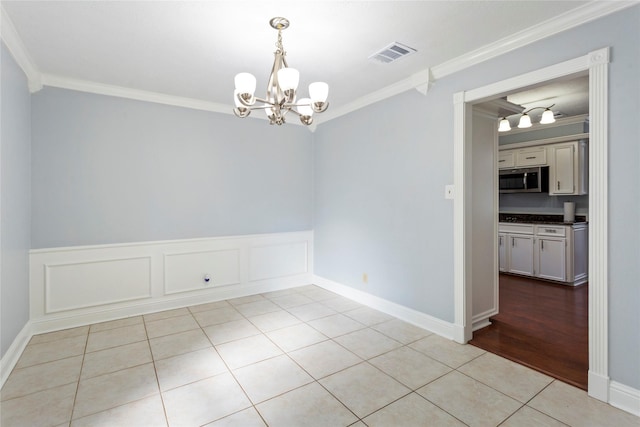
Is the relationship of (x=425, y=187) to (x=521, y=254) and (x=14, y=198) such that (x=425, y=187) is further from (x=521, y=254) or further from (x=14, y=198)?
(x=14, y=198)

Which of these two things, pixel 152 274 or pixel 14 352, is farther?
pixel 152 274

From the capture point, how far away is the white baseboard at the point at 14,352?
7.72 ft

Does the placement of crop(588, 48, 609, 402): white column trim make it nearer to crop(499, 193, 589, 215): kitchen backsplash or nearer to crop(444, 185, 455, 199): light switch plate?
crop(444, 185, 455, 199): light switch plate

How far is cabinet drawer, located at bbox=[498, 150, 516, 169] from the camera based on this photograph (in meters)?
5.92

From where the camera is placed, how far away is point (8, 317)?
2523 mm

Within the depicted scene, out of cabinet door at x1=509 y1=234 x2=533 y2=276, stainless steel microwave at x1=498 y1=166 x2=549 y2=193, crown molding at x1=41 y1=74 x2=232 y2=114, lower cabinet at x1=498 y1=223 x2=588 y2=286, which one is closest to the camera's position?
crown molding at x1=41 y1=74 x2=232 y2=114

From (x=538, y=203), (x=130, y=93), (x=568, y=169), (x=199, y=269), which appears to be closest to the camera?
(x=130, y=93)

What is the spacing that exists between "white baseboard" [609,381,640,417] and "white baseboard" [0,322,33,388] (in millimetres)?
4142

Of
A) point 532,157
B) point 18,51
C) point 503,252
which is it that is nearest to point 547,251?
point 503,252

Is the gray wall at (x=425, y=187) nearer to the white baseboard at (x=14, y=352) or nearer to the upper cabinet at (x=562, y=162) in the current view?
the white baseboard at (x=14, y=352)

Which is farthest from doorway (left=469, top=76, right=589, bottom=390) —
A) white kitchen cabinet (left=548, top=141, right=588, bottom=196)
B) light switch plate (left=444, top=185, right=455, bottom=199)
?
light switch plate (left=444, top=185, right=455, bottom=199)

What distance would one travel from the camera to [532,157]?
5641 millimetres

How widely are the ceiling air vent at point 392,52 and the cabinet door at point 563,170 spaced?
13.4 feet

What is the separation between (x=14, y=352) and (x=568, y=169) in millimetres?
7297
